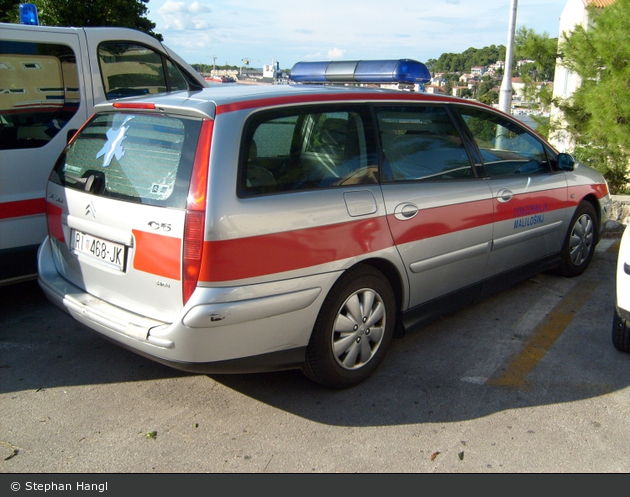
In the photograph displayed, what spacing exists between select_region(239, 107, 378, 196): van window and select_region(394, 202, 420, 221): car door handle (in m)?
0.22

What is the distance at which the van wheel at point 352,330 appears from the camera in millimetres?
3312

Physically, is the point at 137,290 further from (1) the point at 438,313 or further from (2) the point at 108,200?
(1) the point at 438,313

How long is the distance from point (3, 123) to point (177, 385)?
2414mm

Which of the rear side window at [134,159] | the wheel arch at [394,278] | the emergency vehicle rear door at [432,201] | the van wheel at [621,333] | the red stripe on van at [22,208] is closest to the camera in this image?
the rear side window at [134,159]

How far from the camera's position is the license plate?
320 cm

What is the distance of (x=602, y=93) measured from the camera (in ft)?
24.5

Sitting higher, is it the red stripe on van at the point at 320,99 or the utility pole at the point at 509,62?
the utility pole at the point at 509,62

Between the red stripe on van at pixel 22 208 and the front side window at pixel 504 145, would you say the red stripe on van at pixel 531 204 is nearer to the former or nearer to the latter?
the front side window at pixel 504 145

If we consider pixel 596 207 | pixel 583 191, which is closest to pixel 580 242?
pixel 596 207

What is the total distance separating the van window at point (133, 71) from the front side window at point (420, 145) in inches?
106

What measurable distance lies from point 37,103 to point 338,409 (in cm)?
332

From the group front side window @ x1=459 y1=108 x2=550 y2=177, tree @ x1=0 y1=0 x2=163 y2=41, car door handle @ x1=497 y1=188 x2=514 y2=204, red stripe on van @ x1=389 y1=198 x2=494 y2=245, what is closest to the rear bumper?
red stripe on van @ x1=389 y1=198 x2=494 y2=245

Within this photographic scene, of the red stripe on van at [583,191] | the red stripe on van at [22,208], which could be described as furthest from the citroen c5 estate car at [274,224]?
the red stripe on van at [583,191]

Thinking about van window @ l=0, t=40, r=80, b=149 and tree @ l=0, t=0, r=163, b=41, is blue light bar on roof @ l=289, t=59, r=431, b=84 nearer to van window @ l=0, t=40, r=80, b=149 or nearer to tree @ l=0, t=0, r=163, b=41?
van window @ l=0, t=40, r=80, b=149
